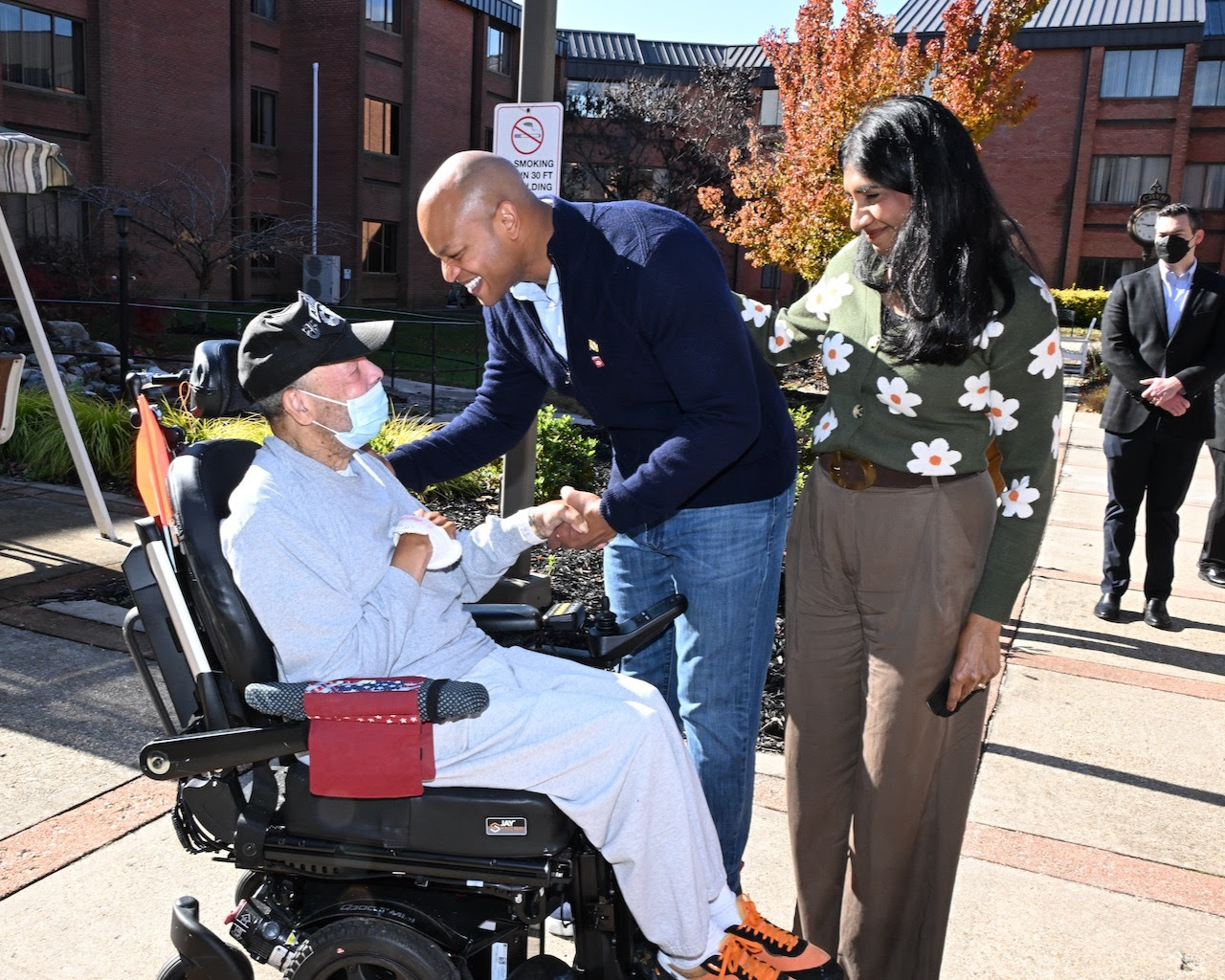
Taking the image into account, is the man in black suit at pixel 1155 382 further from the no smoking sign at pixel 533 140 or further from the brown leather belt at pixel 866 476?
the brown leather belt at pixel 866 476

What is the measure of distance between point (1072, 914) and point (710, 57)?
39425mm

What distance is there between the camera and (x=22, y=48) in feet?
77.1

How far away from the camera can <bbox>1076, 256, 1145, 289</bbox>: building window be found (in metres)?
36.4

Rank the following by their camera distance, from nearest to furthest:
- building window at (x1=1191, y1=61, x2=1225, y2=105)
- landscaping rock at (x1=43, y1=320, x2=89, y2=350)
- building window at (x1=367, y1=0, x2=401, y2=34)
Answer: landscaping rock at (x1=43, y1=320, x2=89, y2=350)
building window at (x1=367, y1=0, x2=401, y2=34)
building window at (x1=1191, y1=61, x2=1225, y2=105)

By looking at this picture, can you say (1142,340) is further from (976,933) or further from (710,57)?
(710,57)

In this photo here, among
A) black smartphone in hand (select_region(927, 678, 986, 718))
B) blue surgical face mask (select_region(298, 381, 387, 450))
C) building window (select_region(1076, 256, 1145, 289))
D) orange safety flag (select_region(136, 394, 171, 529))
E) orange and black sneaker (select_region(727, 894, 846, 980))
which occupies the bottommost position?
Result: orange and black sneaker (select_region(727, 894, 846, 980))

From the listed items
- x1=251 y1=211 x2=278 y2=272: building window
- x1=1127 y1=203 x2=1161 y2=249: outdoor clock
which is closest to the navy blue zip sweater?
x1=1127 y1=203 x2=1161 y2=249: outdoor clock

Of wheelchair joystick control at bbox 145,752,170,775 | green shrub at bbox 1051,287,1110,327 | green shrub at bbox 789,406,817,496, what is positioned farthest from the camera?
green shrub at bbox 1051,287,1110,327

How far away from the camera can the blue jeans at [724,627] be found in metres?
2.77

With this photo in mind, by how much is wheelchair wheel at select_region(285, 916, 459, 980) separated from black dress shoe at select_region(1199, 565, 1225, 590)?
616cm

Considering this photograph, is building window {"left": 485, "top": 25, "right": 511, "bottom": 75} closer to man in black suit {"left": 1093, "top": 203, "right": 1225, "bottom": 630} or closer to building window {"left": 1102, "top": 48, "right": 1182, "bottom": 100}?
building window {"left": 1102, "top": 48, "right": 1182, "bottom": 100}

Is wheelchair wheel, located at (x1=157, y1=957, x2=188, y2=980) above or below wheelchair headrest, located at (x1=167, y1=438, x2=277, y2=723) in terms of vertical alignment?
below

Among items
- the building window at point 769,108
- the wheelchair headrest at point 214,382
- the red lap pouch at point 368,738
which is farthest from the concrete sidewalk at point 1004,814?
the building window at point 769,108

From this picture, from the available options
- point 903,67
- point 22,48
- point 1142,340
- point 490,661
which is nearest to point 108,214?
point 22,48
